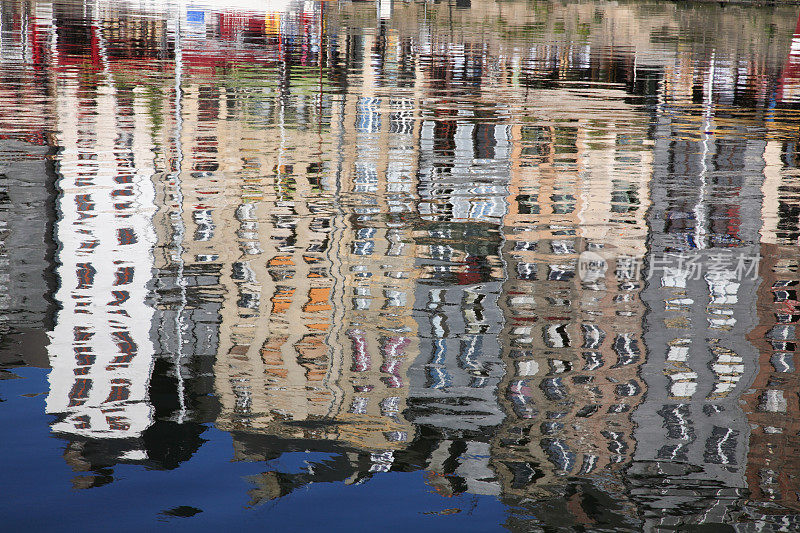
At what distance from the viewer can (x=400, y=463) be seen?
4043mm

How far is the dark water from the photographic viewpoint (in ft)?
12.6

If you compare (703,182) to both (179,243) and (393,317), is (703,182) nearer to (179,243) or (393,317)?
(393,317)

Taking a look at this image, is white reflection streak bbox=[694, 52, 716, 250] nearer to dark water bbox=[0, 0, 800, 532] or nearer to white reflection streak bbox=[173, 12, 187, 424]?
dark water bbox=[0, 0, 800, 532]

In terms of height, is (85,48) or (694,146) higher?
(85,48)

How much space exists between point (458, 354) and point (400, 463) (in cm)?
131

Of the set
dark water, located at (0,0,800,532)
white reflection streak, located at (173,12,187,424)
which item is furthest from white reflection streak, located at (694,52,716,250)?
white reflection streak, located at (173,12,187,424)

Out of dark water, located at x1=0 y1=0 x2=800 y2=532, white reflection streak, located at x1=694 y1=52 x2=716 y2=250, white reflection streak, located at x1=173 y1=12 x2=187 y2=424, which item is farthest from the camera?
white reflection streak, located at x1=694 y1=52 x2=716 y2=250

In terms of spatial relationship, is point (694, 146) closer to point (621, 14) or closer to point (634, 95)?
point (634, 95)

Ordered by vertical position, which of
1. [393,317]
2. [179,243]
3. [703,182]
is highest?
[703,182]

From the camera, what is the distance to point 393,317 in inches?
226

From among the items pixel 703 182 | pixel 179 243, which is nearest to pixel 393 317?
pixel 179 243

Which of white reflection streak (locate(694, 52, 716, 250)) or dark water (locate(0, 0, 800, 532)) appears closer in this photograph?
dark water (locate(0, 0, 800, 532))

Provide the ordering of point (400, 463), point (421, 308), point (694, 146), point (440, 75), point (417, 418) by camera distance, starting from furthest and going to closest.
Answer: point (440, 75)
point (694, 146)
point (421, 308)
point (417, 418)
point (400, 463)

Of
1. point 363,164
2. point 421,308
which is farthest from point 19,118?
point 421,308
